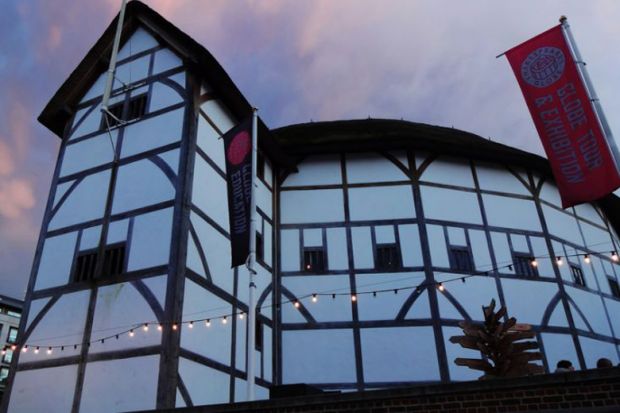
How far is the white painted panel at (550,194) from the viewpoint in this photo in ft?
A: 61.1

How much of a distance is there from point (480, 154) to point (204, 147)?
31.4ft

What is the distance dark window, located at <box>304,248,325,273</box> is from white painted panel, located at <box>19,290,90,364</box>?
6603 mm

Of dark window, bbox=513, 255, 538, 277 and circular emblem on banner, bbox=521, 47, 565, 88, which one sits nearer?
circular emblem on banner, bbox=521, 47, 565, 88

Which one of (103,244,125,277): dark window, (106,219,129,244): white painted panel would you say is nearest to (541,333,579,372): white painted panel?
(103,244,125,277): dark window

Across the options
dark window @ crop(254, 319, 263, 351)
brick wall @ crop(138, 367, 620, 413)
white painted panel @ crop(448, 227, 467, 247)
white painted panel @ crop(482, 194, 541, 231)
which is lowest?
brick wall @ crop(138, 367, 620, 413)

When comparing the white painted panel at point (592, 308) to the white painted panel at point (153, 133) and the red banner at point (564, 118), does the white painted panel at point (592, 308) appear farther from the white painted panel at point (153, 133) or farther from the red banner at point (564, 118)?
the white painted panel at point (153, 133)

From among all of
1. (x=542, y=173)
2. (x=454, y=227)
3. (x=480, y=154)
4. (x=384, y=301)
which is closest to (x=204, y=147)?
(x=384, y=301)

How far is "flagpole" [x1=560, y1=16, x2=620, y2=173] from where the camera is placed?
7.71 m

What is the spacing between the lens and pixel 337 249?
54.4ft

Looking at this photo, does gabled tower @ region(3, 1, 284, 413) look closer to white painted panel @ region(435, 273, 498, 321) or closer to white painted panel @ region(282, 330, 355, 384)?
white painted panel @ region(282, 330, 355, 384)

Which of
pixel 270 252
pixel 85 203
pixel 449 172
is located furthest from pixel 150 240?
pixel 449 172

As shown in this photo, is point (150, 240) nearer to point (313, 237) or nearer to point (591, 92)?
point (313, 237)

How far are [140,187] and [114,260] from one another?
2.02m

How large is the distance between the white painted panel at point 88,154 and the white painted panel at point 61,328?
405 cm
